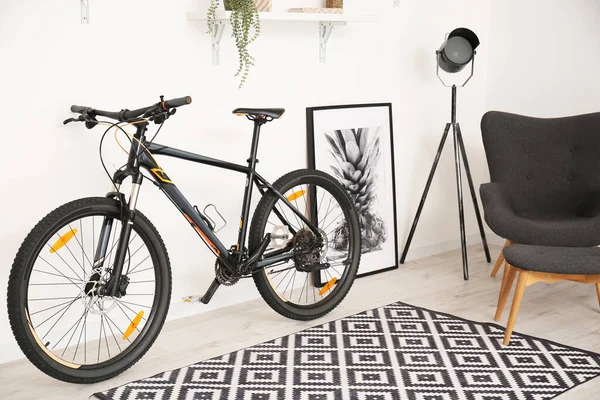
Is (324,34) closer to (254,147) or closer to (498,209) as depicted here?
(254,147)

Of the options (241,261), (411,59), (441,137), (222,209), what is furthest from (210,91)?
(441,137)

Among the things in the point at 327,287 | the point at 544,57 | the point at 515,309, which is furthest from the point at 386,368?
the point at 544,57

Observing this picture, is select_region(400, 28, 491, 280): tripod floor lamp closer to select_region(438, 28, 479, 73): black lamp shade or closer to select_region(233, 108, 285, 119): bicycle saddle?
select_region(438, 28, 479, 73): black lamp shade

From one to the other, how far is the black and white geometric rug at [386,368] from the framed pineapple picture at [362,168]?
2.71 feet

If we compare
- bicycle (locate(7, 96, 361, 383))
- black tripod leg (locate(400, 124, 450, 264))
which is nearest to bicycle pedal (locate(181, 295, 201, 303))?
bicycle (locate(7, 96, 361, 383))

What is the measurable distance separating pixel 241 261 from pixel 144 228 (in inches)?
21.3

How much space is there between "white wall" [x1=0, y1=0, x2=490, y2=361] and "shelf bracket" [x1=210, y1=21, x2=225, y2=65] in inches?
1.3

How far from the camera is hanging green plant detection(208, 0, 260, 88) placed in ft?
10.6

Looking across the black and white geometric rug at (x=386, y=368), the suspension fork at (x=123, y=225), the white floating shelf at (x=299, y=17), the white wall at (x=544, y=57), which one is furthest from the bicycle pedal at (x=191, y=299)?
the white wall at (x=544, y=57)

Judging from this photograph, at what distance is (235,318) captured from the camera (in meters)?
3.50

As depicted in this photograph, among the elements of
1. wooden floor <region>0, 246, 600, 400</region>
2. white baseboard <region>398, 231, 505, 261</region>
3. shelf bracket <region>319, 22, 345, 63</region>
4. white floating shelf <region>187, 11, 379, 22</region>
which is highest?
white floating shelf <region>187, 11, 379, 22</region>

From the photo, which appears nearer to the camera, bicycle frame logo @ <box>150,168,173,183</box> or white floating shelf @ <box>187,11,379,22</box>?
bicycle frame logo @ <box>150,168,173,183</box>

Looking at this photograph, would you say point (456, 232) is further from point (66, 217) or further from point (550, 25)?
point (66, 217)

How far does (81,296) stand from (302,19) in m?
1.67
